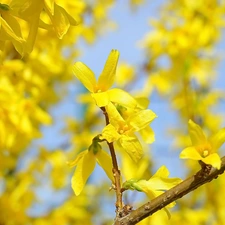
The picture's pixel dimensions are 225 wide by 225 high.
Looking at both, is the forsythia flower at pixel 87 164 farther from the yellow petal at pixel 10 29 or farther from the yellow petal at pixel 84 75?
the yellow petal at pixel 10 29

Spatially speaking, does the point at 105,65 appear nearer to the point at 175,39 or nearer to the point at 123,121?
the point at 123,121

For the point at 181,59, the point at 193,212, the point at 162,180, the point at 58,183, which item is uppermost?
the point at 181,59

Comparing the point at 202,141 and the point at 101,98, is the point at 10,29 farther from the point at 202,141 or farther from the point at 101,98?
the point at 202,141

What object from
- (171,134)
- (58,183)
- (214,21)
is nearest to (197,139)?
(58,183)

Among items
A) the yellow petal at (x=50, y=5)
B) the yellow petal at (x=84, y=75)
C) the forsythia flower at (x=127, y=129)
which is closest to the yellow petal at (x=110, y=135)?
the forsythia flower at (x=127, y=129)

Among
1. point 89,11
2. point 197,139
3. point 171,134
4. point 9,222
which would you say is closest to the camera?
point 197,139

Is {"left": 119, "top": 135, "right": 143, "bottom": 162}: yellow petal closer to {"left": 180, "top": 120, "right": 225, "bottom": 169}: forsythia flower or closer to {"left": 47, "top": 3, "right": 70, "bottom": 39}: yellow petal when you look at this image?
{"left": 180, "top": 120, "right": 225, "bottom": 169}: forsythia flower
